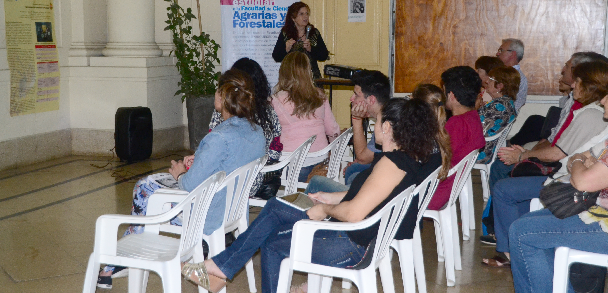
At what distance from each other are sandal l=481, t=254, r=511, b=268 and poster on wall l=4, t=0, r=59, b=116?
15.2 feet

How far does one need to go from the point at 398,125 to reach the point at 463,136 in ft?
3.56

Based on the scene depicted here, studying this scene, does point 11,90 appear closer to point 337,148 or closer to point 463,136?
point 337,148

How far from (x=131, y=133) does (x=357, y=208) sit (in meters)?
4.35

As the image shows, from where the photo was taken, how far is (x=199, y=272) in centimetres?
246

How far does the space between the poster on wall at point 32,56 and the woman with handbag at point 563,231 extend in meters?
5.02

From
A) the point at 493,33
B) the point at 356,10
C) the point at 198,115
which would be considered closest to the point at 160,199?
the point at 198,115

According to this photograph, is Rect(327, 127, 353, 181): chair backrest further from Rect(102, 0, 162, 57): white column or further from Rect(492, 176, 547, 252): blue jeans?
Rect(102, 0, 162, 57): white column

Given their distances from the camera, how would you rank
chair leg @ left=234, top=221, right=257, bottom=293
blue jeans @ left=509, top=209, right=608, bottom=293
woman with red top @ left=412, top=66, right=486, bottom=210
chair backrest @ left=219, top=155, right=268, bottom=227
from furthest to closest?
1. woman with red top @ left=412, top=66, right=486, bottom=210
2. chair leg @ left=234, top=221, right=257, bottom=293
3. chair backrest @ left=219, top=155, right=268, bottom=227
4. blue jeans @ left=509, top=209, right=608, bottom=293

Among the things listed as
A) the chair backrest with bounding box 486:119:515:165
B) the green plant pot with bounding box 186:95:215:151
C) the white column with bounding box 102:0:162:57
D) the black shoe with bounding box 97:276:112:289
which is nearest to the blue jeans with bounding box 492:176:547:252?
the chair backrest with bounding box 486:119:515:165

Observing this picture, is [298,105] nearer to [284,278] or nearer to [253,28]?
[284,278]

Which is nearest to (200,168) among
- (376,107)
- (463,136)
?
(376,107)

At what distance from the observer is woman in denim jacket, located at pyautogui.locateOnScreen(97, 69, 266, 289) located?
2.66 m

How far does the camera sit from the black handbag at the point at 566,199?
233 cm

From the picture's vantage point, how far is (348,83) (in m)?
4.63
